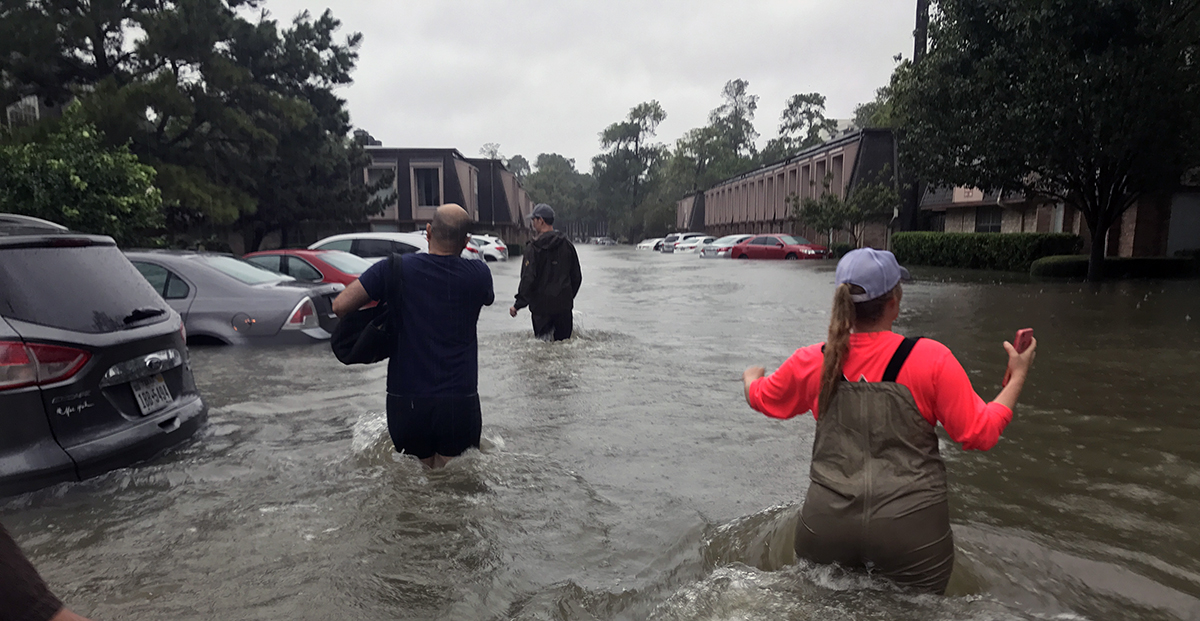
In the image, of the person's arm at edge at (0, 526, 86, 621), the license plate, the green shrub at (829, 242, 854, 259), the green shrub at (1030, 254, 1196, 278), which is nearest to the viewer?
the person's arm at edge at (0, 526, 86, 621)

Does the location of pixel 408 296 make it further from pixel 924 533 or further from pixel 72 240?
pixel 924 533

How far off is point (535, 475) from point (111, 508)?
93.3 inches

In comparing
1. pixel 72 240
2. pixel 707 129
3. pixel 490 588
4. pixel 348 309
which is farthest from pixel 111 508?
pixel 707 129

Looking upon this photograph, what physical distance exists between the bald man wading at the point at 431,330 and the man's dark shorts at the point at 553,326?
500 cm

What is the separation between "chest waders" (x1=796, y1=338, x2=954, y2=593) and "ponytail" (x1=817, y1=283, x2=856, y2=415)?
0.18 ft

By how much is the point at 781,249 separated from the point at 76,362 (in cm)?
3613

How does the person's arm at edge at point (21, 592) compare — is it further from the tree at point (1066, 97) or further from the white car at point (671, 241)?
the white car at point (671, 241)

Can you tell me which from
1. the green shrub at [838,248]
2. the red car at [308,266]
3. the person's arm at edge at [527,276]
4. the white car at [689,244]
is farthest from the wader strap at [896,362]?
the white car at [689,244]

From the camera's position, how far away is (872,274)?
2.75 metres

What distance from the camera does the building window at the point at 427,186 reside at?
159 ft

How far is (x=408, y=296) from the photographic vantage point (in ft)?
13.7

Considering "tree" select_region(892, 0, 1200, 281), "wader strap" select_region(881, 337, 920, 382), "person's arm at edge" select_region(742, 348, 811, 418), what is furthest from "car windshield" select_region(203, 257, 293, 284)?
"tree" select_region(892, 0, 1200, 281)

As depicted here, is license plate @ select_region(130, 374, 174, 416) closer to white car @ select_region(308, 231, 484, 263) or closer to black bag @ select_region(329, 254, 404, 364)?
black bag @ select_region(329, 254, 404, 364)

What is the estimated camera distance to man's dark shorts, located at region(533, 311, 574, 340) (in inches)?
369
